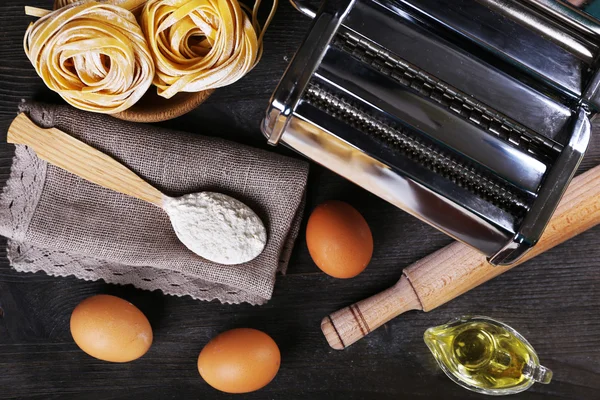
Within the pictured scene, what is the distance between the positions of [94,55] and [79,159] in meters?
0.18

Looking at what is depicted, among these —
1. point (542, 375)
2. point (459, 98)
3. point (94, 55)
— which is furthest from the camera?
point (542, 375)

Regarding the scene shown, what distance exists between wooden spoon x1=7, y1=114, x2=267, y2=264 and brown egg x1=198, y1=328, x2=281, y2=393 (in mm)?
115

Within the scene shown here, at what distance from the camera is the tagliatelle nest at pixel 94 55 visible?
28.4 inches

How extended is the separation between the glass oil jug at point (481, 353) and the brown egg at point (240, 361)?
24cm

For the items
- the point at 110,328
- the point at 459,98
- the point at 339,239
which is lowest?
the point at 110,328

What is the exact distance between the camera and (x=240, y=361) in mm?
848

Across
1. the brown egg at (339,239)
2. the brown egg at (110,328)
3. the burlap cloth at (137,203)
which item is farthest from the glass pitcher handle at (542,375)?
the brown egg at (110,328)

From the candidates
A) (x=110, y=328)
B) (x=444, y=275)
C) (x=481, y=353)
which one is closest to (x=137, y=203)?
(x=110, y=328)

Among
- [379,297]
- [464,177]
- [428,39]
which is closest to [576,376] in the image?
[379,297]

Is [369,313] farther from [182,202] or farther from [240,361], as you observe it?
[182,202]

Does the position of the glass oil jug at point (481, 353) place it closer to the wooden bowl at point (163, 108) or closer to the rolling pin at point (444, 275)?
the rolling pin at point (444, 275)

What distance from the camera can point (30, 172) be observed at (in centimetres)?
88

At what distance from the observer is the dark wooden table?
931mm

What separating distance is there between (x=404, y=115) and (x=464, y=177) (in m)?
0.09
